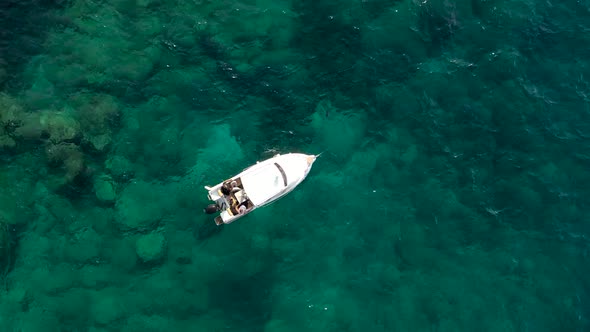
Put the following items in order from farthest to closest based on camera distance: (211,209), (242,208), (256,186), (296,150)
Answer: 1. (296,150)
2. (256,186)
3. (242,208)
4. (211,209)

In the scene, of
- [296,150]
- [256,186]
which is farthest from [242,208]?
[296,150]

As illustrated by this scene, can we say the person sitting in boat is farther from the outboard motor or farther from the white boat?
the outboard motor

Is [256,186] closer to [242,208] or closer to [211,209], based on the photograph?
[242,208]

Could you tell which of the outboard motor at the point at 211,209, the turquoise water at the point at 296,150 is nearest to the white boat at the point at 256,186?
the outboard motor at the point at 211,209

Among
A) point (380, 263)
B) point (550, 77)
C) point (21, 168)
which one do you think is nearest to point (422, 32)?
point (550, 77)

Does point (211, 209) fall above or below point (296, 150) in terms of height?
below

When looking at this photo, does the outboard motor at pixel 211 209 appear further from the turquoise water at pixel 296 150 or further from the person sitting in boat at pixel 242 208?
the turquoise water at pixel 296 150
